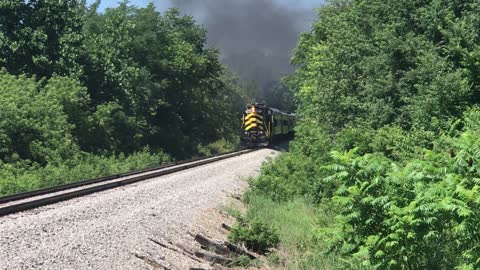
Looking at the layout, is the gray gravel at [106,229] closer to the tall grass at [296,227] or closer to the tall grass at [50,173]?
the tall grass at [296,227]

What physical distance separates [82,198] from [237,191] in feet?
19.2

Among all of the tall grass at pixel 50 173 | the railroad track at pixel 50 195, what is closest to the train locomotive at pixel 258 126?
the tall grass at pixel 50 173

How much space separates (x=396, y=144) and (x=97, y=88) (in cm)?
2674

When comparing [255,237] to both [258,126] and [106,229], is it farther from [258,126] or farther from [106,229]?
[258,126]

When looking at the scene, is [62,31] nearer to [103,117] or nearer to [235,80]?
[103,117]

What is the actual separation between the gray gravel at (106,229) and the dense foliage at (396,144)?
2.63 metres

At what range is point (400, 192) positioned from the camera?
6.12 m

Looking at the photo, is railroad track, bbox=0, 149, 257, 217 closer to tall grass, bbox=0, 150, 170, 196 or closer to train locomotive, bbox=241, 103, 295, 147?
tall grass, bbox=0, 150, 170, 196

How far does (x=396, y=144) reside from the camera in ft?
50.1

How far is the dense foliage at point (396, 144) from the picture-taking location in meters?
5.86

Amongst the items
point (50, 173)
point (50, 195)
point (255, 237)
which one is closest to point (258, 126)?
point (50, 173)

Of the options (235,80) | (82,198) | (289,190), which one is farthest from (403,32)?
(235,80)

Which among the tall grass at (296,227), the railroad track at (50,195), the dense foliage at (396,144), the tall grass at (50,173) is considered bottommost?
the tall grass at (296,227)

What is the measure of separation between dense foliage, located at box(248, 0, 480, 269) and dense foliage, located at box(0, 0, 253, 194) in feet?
31.5
